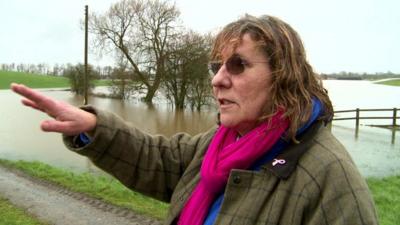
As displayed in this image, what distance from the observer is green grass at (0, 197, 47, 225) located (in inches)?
231

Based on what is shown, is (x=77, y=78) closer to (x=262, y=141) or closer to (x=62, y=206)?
(x=62, y=206)

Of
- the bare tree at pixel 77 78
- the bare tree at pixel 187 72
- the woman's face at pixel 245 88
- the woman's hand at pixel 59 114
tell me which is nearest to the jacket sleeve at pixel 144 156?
the woman's hand at pixel 59 114

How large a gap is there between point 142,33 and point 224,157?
3579cm

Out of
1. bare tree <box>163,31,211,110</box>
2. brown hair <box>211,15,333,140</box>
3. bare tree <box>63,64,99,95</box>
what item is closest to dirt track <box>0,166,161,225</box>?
brown hair <box>211,15,333,140</box>

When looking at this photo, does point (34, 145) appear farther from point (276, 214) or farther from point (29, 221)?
point (276, 214)

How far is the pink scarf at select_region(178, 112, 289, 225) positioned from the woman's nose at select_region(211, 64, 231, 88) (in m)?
0.22

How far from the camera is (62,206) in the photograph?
687 cm

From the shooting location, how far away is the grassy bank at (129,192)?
260 inches

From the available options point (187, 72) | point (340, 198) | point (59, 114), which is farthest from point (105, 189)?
point (187, 72)

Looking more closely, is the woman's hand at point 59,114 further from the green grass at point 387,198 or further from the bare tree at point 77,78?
the bare tree at point 77,78

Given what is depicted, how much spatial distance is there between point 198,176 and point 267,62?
63cm

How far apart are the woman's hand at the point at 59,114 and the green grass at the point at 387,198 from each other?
17.0 feet

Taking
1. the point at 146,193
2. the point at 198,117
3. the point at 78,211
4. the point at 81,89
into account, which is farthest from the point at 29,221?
the point at 81,89

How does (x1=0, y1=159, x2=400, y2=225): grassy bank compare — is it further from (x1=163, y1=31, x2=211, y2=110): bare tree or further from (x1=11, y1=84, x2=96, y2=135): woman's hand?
(x1=163, y1=31, x2=211, y2=110): bare tree
